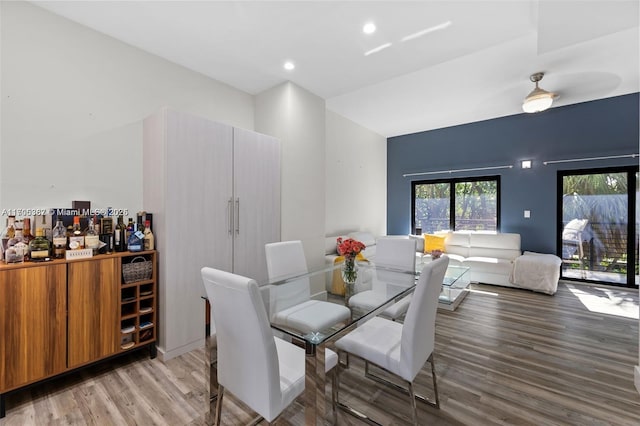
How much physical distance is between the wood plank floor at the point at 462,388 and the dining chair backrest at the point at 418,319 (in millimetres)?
454

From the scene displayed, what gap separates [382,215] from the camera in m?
6.26

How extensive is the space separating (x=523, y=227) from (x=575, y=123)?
183 centimetres

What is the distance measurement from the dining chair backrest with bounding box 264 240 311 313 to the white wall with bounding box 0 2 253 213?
1.35 m

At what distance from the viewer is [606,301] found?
3.62 meters

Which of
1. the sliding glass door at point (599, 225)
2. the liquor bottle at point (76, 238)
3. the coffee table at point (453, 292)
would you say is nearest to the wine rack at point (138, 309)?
the liquor bottle at point (76, 238)

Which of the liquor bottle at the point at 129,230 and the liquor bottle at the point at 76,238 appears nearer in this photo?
the liquor bottle at the point at 76,238

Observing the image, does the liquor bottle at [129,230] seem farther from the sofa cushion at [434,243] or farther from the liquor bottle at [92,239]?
the sofa cushion at [434,243]

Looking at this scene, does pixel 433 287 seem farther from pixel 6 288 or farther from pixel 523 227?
pixel 523 227

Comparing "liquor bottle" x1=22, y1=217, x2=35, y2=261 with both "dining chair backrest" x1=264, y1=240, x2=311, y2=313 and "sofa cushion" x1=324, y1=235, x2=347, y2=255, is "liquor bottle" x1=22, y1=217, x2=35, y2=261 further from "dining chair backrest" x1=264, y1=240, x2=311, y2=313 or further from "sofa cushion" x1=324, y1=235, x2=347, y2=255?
"sofa cushion" x1=324, y1=235, x2=347, y2=255

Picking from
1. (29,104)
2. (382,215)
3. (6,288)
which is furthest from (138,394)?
(382,215)

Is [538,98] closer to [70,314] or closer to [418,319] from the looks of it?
[418,319]

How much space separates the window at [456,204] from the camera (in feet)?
17.2

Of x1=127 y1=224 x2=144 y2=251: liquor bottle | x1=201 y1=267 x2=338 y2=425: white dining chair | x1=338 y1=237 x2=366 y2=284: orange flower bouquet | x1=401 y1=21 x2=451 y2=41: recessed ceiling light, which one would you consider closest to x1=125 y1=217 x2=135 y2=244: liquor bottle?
x1=127 y1=224 x2=144 y2=251: liquor bottle

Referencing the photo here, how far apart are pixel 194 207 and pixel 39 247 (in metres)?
0.99
